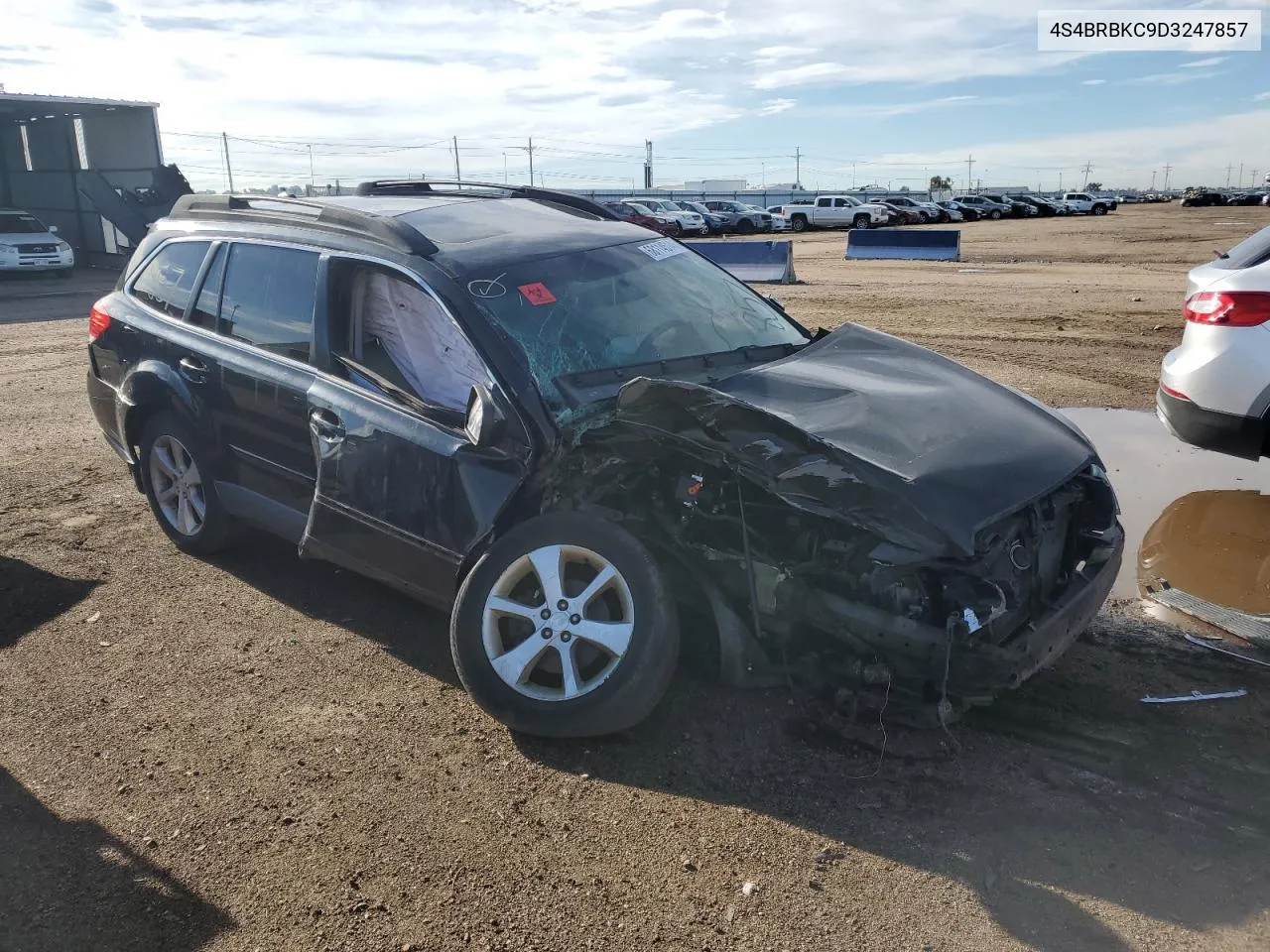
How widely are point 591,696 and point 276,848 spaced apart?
1086mm

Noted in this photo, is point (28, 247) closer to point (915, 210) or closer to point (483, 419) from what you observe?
point (483, 419)

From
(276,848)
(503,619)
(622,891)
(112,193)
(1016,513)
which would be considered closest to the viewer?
(622,891)

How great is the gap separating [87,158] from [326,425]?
31363 millimetres

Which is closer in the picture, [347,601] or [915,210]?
[347,601]

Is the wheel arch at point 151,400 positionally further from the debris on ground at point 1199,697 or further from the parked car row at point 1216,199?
the parked car row at point 1216,199

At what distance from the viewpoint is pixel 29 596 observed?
5.10 meters

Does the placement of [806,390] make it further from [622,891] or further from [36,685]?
[36,685]

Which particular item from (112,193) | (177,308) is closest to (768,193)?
(112,193)

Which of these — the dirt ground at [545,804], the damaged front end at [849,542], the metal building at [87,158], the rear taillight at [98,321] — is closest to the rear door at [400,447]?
the damaged front end at [849,542]

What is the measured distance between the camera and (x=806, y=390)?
3844mm

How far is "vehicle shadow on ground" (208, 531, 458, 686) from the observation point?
4.45 metres

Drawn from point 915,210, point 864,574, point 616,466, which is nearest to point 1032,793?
point 864,574

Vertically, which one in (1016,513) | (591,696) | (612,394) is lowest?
(591,696)

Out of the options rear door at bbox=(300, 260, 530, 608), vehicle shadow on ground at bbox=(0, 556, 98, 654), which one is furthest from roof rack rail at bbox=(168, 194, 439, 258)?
vehicle shadow on ground at bbox=(0, 556, 98, 654)
